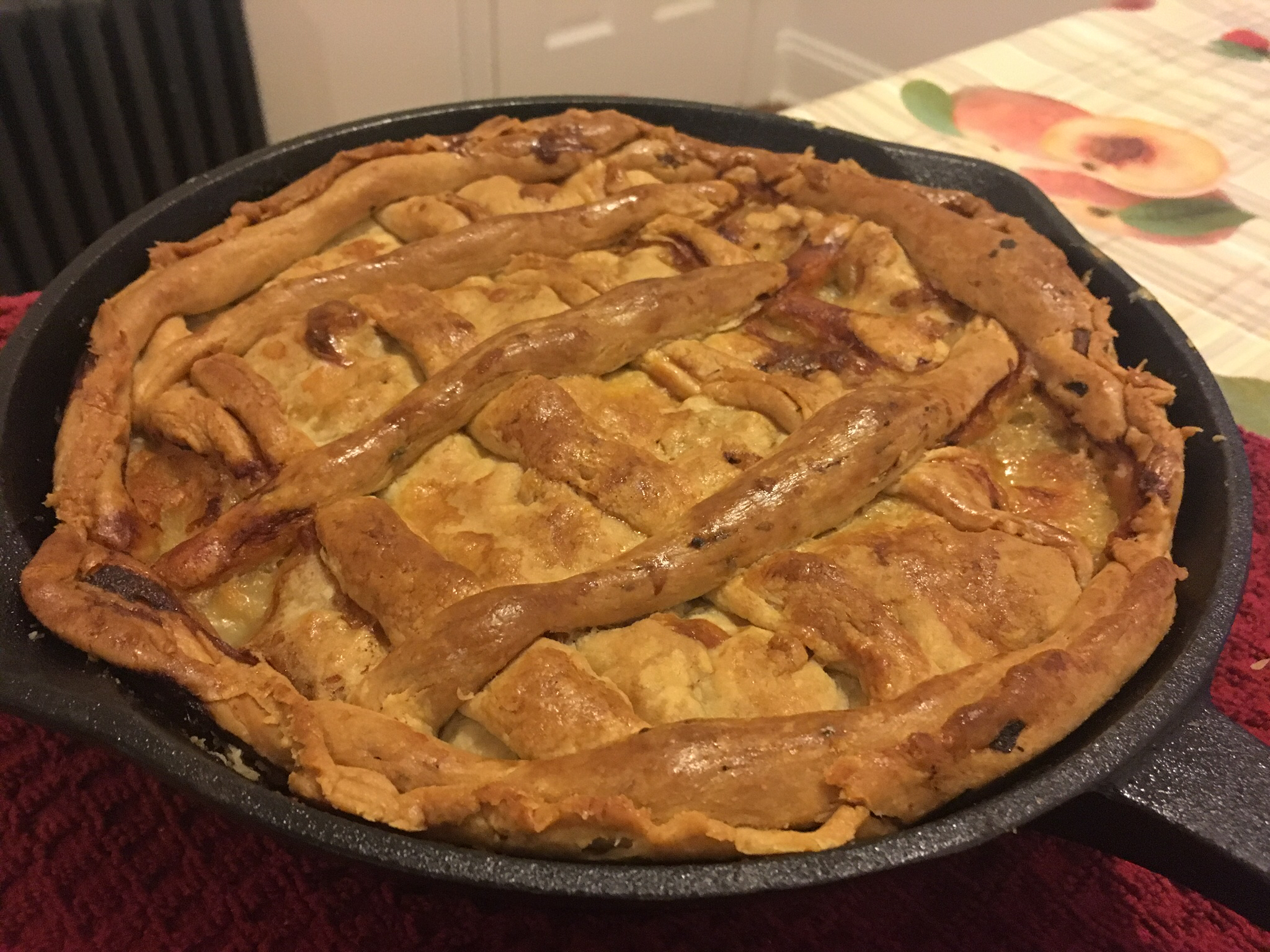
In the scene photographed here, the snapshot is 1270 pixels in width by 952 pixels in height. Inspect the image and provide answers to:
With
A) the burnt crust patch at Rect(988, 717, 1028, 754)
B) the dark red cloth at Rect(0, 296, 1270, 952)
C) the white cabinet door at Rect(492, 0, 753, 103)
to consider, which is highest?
the burnt crust patch at Rect(988, 717, 1028, 754)

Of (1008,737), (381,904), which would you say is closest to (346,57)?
(381,904)

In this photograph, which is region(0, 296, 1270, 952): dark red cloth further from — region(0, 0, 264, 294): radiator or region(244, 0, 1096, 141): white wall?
region(244, 0, 1096, 141): white wall

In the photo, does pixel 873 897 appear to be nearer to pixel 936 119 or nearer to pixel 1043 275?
pixel 1043 275

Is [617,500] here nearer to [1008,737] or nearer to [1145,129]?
[1008,737]

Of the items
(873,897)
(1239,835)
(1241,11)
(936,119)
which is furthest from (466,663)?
(1241,11)

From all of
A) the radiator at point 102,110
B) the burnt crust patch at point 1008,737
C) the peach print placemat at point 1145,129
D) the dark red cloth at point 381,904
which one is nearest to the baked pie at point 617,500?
the burnt crust patch at point 1008,737

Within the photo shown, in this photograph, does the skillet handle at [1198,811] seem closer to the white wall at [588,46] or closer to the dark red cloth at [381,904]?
the dark red cloth at [381,904]

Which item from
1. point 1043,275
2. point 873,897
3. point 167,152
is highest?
point 1043,275

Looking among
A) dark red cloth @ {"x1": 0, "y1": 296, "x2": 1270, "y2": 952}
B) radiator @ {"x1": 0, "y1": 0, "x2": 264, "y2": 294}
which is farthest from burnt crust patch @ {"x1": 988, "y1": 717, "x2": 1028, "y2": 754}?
radiator @ {"x1": 0, "y1": 0, "x2": 264, "y2": 294}

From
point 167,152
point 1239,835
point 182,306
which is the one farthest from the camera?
point 167,152
